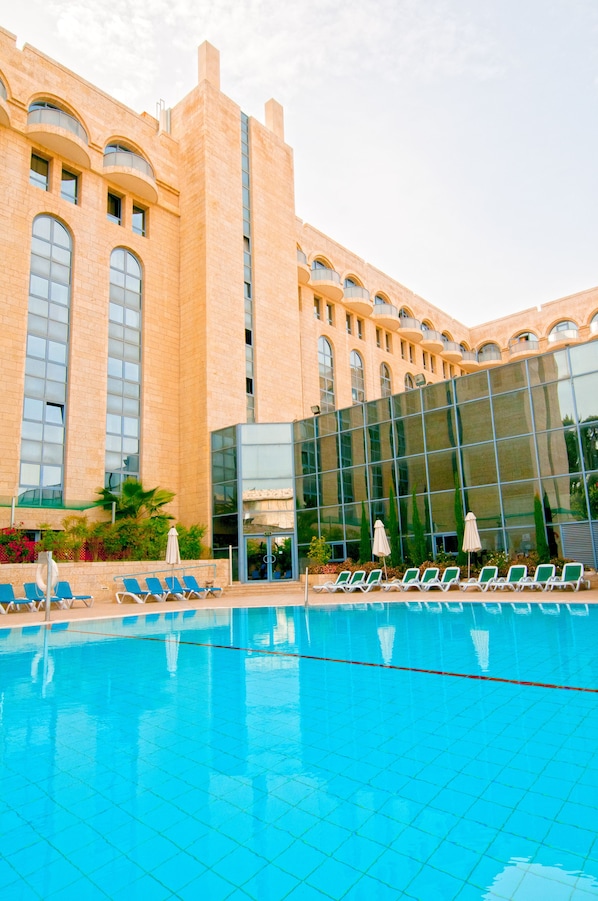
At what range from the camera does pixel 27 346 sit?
19688 millimetres

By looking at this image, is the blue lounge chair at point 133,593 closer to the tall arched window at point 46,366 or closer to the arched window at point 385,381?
the tall arched window at point 46,366

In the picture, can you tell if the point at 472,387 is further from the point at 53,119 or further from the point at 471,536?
the point at 53,119

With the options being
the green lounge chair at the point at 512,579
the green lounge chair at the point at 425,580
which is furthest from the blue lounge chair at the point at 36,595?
the green lounge chair at the point at 512,579

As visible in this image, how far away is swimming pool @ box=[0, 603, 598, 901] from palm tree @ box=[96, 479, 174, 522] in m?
12.8

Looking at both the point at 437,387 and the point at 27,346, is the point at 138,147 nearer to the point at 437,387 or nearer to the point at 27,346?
the point at 27,346

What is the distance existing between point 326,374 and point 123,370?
1177cm

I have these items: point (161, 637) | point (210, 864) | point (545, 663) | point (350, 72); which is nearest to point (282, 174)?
point (350, 72)

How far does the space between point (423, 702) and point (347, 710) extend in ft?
2.45

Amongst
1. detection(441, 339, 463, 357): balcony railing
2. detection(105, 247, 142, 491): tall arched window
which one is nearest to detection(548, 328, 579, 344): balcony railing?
detection(441, 339, 463, 357): balcony railing

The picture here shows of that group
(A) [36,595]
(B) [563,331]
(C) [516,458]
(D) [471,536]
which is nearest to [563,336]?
(B) [563,331]

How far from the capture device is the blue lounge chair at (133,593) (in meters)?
16.8

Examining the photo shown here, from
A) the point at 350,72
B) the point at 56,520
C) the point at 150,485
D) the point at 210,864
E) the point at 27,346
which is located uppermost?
the point at 350,72

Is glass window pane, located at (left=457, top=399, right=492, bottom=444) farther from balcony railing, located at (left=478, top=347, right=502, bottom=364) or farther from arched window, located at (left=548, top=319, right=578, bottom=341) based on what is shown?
balcony railing, located at (left=478, top=347, right=502, bottom=364)

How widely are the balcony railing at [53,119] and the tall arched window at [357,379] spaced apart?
17572mm
